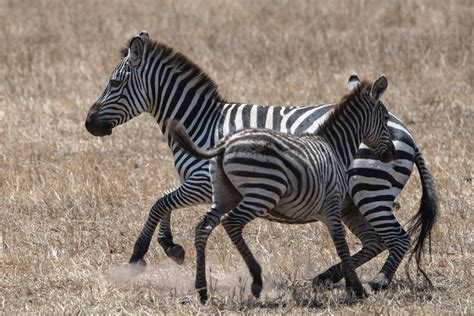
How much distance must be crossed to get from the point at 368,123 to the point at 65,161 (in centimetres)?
476

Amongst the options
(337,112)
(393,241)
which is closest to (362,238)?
(393,241)

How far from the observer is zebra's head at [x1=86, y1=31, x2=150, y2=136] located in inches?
336

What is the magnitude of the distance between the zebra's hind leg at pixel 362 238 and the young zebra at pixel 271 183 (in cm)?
60

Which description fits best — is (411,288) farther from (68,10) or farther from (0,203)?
(68,10)

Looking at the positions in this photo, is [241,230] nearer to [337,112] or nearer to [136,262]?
[136,262]

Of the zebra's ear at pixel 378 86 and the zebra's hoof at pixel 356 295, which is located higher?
the zebra's ear at pixel 378 86

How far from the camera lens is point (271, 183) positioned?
22.3ft

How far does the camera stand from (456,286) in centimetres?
763

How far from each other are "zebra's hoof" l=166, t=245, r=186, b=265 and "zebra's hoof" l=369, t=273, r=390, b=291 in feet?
4.78

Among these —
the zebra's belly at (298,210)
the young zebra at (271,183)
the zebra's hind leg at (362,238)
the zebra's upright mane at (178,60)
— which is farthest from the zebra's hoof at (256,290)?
the zebra's upright mane at (178,60)

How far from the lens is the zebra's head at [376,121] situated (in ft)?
25.8

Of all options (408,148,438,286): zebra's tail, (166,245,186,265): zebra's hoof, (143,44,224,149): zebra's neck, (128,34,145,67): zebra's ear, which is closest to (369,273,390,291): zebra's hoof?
(408,148,438,286): zebra's tail

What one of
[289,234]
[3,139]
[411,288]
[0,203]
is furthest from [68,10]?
[411,288]

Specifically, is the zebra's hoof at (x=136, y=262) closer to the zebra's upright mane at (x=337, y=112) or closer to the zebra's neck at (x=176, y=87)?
the zebra's neck at (x=176, y=87)
